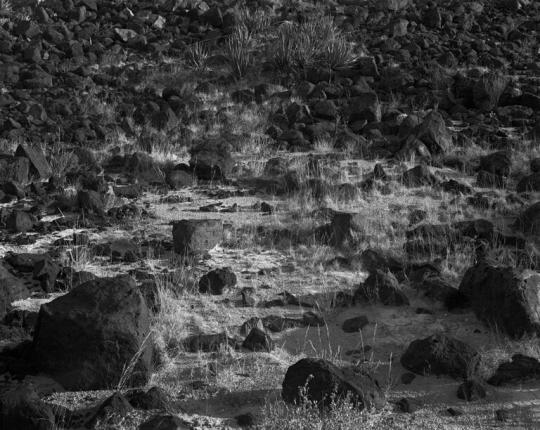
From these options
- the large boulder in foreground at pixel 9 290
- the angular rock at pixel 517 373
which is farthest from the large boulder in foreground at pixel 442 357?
the large boulder in foreground at pixel 9 290

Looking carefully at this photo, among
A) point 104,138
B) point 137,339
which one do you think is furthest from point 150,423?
point 104,138

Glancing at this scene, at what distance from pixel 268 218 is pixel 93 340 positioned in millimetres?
3181

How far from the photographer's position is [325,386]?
4.80 meters

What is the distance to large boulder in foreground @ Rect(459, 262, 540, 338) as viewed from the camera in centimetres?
571

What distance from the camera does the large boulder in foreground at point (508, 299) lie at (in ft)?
18.7

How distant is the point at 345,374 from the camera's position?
16.1ft

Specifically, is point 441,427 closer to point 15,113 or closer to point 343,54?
point 15,113

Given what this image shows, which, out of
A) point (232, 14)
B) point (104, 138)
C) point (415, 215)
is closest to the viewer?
point (415, 215)

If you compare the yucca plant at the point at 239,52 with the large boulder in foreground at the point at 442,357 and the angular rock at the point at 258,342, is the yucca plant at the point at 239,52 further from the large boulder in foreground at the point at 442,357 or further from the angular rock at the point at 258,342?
the large boulder in foreground at the point at 442,357

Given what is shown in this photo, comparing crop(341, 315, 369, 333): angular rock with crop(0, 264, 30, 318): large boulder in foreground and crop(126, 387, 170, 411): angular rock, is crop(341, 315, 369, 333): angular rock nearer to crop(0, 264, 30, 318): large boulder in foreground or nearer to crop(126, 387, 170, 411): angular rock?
crop(126, 387, 170, 411): angular rock

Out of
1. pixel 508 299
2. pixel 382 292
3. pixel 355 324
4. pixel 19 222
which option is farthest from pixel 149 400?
pixel 19 222

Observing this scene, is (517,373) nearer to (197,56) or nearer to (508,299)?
(508,299)

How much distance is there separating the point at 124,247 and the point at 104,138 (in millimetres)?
3198

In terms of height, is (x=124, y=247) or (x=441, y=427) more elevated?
(x=124, y=247)
